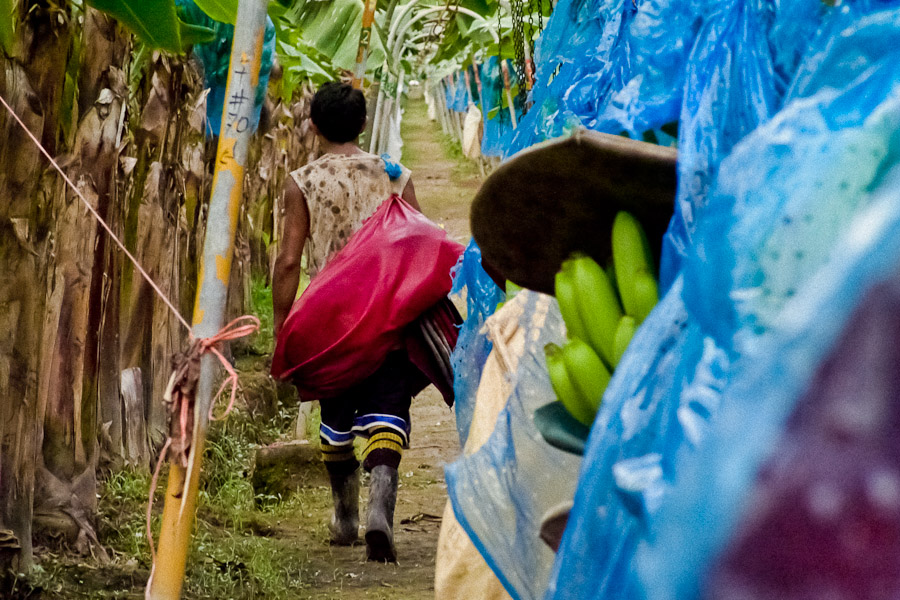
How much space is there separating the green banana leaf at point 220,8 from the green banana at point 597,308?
2.34m

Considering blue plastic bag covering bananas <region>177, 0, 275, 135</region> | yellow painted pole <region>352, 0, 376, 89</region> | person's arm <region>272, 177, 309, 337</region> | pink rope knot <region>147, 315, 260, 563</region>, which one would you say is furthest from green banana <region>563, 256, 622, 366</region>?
yellow painted pole <region>352, 0, 376, 89</region>

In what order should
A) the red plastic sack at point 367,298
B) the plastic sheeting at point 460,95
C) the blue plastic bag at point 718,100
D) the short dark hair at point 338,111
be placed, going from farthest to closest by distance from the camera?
1. the plastic sheeting at point 460,95
2. the short dark hair at point 338,111
3. the red plastic sack at point 367,298
4. the blue plastic bag at point 718,100

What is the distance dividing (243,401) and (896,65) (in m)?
5.66

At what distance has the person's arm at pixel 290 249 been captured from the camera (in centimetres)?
402

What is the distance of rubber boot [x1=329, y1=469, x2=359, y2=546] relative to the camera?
420 centimetres

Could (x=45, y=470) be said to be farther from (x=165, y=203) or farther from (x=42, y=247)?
(x=165, y=203)

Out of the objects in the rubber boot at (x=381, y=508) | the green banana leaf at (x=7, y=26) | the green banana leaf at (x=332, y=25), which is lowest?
the rubber boot at (x=381, y=508)

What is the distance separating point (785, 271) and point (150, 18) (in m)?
2.94

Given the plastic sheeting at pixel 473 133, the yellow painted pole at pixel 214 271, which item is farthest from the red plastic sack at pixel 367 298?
the plastic sheeting at pixel 473 133

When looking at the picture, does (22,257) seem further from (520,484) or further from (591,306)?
(591,306)

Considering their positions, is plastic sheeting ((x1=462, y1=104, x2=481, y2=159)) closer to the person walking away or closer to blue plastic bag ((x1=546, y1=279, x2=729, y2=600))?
the person walking away

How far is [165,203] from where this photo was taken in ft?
16.8

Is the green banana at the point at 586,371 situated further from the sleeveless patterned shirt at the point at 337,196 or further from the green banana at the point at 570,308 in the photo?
the sleeveless patterned shirt at the point at 337,196

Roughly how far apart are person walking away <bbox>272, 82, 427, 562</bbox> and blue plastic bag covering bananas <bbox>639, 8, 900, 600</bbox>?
3.05 metres
